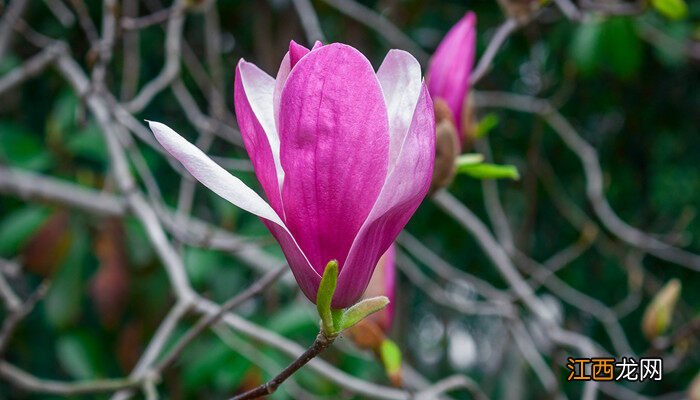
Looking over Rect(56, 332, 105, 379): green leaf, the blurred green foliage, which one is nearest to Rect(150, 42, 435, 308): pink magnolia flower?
the blurred green foliage

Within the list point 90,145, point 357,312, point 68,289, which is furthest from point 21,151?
point 357,312

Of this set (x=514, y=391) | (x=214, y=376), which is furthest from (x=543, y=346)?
(x=214, y=376)

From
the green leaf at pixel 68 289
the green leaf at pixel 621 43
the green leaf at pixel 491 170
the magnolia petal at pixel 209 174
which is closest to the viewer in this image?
the magnolia petal at pixel 209 174

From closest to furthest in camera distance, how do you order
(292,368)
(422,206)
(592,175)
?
1. (292,368)
2. (592,175)
3. (422,206)

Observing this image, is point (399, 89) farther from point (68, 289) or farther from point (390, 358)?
point (68, 289)

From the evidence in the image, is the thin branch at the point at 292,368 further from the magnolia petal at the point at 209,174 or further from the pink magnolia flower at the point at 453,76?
the pink magnolia flower at the point at 453,76

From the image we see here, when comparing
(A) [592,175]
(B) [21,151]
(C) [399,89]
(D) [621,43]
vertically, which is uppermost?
(C) [399,89]

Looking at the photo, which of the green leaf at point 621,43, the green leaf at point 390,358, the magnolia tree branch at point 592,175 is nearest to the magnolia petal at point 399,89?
the green leaf at point 390,358
